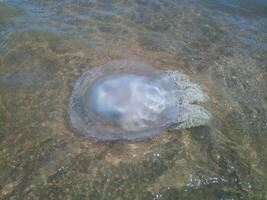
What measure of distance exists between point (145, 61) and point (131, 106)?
107cm

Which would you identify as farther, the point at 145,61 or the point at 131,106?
the point at 145,61

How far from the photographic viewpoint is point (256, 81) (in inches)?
206

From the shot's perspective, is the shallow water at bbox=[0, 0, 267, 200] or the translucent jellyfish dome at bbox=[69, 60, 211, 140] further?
the translucent jellyfish dome at bbox=[69, 60, 211, 140]

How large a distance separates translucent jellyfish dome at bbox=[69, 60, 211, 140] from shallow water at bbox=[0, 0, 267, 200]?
108 mm

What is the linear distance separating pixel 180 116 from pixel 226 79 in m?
1.06

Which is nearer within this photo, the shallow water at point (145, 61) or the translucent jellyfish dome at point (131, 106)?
the shallow water at point (145, 61)

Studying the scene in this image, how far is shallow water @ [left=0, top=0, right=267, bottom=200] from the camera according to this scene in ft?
12.9

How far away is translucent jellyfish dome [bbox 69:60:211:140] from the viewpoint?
4.27 metres

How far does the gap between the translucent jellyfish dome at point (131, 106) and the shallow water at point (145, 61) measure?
108 millimetres

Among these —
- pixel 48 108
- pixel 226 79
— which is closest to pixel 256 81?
pixel 226 79

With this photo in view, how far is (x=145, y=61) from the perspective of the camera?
5.24m

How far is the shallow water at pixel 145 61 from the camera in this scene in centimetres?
392

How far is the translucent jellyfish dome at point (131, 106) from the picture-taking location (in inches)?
168

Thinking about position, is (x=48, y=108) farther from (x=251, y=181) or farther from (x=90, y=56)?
(x=251, y=181)
